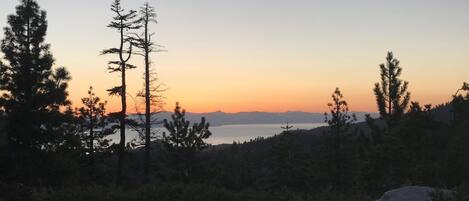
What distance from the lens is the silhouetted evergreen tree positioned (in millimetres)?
38031

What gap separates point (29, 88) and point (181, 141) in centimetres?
1531

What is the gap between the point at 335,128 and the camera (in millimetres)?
41812

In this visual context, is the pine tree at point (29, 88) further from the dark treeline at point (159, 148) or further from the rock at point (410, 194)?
the rock at point (410, 194)

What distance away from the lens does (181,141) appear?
3831 centimetres

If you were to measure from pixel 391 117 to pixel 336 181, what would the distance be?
1021 centimetres

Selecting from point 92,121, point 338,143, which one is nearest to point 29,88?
point 92,121

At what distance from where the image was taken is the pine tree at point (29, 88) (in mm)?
24906

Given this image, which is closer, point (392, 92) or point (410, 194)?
point (410, 194)

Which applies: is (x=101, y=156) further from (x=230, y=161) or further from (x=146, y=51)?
(x=230, y=161)

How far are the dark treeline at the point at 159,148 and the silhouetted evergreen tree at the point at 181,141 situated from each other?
8cm

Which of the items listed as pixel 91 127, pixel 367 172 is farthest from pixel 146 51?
pixel 367 172

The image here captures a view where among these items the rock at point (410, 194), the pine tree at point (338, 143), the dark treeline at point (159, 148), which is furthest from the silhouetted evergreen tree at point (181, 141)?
the rock at point (410, 194)

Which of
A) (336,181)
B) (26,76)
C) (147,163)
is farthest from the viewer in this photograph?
(336,181)

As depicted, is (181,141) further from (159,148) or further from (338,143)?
(338,143)
